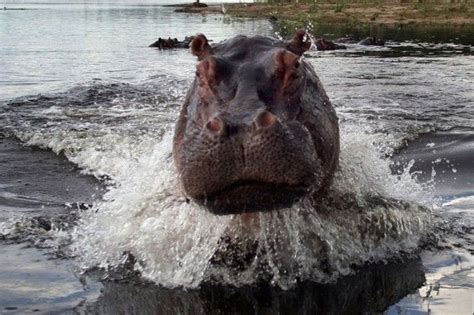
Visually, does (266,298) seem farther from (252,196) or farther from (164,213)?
(164,213)

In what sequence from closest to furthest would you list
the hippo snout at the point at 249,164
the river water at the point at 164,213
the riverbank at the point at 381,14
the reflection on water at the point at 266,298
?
the hippo snout at the point at 249,164 → the reflection on water at the point at 266,298 → the river water at the point at 164,213 → the riverbank at the point at 381,14

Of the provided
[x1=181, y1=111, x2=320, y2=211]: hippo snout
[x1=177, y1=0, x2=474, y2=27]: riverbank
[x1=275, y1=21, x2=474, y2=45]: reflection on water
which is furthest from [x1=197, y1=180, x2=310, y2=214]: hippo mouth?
[x1=177, y1=0, x2=474, y2=27]: riverbank

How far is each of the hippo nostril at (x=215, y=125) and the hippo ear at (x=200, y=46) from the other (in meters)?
1.21

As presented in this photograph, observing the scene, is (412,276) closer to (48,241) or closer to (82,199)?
(48,241)

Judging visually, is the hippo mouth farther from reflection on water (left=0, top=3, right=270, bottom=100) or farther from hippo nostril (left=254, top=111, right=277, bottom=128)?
reflection on water (left=0, top=3, right=270, bottom=100)

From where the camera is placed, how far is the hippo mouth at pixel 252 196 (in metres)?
3.45

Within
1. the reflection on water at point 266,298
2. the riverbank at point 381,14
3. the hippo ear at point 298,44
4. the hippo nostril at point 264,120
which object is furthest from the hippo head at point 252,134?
the riverbank at point 381,14

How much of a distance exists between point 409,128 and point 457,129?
1.95 feet

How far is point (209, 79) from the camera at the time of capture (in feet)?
13.2

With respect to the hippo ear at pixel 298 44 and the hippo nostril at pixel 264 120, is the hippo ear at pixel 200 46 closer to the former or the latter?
the hippo ear at pixel 298 44

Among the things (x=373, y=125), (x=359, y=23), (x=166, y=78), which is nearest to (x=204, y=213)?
(x=373, y=125)

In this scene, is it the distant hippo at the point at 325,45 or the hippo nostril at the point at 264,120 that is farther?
the distant hippo at the point at 325,45

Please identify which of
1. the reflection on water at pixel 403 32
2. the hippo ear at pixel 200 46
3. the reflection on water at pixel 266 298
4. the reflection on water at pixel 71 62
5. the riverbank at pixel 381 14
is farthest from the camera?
the riverbank at pixel 381 14

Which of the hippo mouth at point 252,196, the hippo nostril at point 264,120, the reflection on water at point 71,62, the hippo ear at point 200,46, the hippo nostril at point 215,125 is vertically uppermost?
the hippo ear at point 200,46
